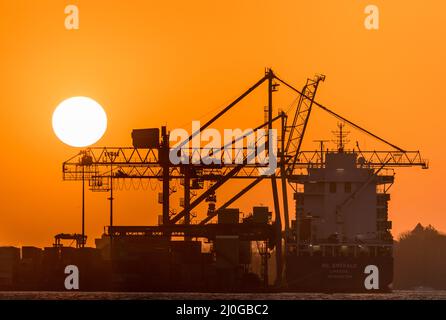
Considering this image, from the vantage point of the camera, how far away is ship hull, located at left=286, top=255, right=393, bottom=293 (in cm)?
18100

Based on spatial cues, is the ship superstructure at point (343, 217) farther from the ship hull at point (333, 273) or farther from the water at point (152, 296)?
the water at point (152, 296)

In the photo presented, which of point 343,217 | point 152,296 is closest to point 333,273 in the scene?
point 343,217

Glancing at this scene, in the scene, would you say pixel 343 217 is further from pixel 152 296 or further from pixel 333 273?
pixel 152 296

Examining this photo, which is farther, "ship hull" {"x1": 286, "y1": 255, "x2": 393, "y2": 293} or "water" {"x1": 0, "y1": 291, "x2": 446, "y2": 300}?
"ship hull" {"x1": 286, "y1": 255, "x2": 393, "y2": 293}

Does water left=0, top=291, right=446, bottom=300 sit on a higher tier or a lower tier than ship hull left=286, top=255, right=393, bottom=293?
lower

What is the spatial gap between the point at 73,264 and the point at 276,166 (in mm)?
23699

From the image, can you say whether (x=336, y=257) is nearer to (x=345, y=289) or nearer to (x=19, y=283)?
(x=345, y=289)

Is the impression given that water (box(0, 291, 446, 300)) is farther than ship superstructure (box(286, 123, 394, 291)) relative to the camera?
No

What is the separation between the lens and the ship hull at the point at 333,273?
18100cm

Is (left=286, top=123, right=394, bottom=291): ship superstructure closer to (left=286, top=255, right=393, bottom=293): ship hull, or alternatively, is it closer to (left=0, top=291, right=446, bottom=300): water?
(left=286, top=255, right=393, bottom=293): ship hull

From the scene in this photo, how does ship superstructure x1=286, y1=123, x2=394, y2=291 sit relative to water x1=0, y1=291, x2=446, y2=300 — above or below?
above

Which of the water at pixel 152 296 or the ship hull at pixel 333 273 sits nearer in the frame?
the water at pixel 152 296

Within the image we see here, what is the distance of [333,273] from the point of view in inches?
7229
